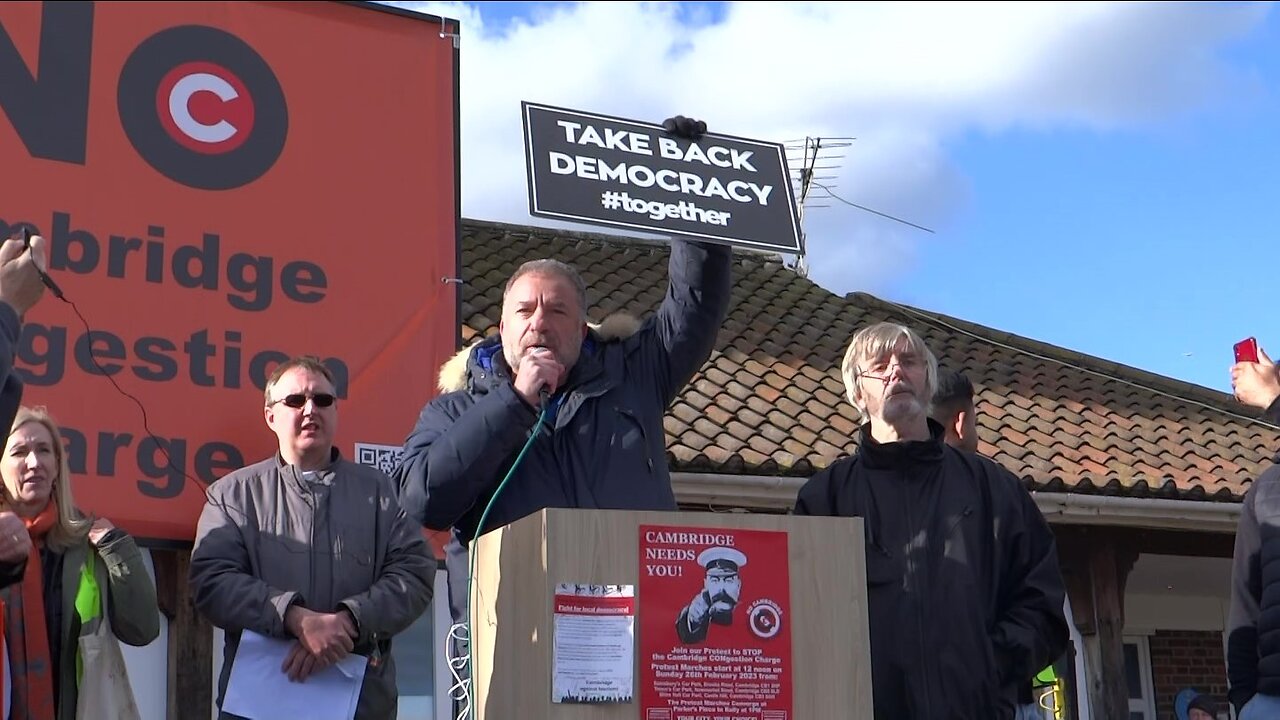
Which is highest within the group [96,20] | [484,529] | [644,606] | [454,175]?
[96,20]

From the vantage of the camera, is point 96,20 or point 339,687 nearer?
point 339,687

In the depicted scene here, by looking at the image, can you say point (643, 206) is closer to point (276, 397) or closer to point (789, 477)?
point (276, 397)

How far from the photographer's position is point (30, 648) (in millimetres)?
3885

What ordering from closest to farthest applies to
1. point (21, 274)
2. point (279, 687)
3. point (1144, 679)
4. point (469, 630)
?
point (469, 630) < point (21, 274) < point (279, 687) < point (1144, 679)

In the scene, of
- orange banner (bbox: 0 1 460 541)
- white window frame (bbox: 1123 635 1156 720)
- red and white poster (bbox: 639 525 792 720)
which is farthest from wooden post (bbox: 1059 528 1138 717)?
red and white poster (bbox: 639 525 792 720)

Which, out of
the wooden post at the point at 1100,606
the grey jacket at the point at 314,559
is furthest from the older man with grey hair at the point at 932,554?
the wooden post at the point at 1100,606

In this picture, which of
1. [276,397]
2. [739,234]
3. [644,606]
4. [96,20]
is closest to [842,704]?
[644,606]

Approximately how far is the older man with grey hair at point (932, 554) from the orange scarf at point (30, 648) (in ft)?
6.70

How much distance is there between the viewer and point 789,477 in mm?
8125

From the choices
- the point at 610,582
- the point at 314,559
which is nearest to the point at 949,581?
the point at 610,582

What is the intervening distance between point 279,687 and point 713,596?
1.63 m

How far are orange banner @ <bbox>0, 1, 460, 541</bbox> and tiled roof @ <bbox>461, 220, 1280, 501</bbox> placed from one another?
2.61 m

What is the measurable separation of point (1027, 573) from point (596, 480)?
0.99m

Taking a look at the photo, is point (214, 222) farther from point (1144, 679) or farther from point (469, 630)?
point (1144, 679)
